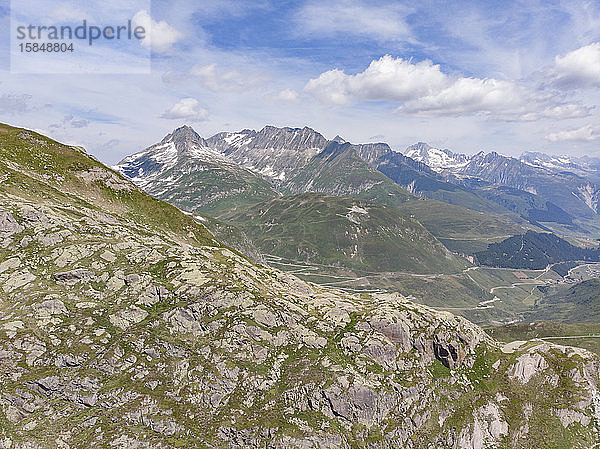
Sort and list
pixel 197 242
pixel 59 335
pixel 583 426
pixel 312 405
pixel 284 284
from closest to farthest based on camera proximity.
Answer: pixel 59 335
pixel 312 405
pixel 583 426
pixel 284 284
pixel 197 242

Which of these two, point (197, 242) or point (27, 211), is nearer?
point (27, 211)

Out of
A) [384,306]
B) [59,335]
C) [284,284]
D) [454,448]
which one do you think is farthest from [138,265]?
[454,448]

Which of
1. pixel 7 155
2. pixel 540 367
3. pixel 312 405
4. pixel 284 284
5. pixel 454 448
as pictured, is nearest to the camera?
pixel 312 405

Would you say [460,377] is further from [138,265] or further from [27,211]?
[27,211]

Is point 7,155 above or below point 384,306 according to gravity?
above

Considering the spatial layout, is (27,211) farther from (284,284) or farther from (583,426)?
(583,426)

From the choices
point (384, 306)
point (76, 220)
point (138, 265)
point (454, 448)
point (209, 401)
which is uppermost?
point (76, 220)
